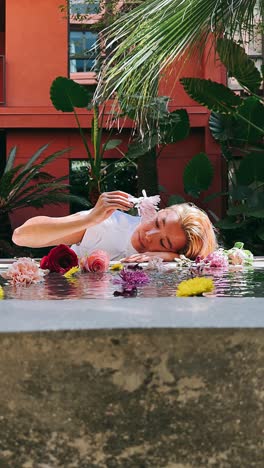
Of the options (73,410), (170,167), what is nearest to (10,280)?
(73,410)

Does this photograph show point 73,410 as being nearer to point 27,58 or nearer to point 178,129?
point 178,129

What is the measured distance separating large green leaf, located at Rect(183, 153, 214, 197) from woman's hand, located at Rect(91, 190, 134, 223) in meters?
8.50

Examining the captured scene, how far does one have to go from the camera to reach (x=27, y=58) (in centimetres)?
1385

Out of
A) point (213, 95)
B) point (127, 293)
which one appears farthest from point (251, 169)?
A: point (127, 293)

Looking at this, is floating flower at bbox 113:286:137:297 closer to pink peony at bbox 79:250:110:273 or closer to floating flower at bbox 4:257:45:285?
floating flower at bbox 4:257:45:285

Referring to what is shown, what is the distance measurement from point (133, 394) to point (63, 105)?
11.4 m

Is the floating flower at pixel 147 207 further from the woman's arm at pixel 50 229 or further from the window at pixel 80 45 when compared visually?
the window at pixel 80 45

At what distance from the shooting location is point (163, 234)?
12.9ft

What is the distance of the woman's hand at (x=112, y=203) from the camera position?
11.7 feet

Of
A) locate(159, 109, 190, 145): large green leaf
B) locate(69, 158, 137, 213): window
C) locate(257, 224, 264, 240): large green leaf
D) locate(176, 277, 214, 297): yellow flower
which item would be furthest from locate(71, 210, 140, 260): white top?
locate(69, 158, 137, 213): window

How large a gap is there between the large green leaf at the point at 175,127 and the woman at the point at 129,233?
7308 mm

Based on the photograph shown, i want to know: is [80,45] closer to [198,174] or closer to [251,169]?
[198,174]

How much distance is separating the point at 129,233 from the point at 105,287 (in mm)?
2047

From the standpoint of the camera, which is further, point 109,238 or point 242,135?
point 242,135
